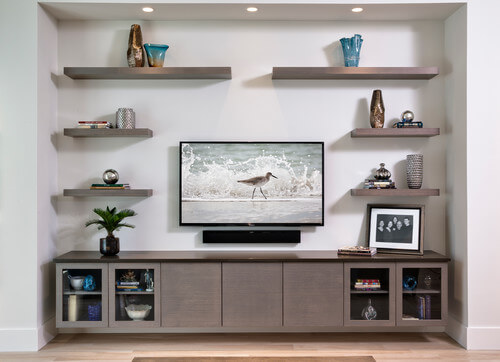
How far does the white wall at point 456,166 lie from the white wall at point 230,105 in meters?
0.09

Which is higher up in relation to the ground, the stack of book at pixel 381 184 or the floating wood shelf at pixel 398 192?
the stack of book at pixel 381 184

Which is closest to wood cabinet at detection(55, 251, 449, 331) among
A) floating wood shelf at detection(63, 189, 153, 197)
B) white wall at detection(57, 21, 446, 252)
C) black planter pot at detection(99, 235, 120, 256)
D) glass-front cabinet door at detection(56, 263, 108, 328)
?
glass-front cabinet door at detection(56, 263, 108, 328)

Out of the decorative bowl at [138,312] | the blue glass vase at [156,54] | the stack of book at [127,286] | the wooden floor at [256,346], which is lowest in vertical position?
the wooden floor at [256,346]

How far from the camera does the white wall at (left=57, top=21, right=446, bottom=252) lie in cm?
374

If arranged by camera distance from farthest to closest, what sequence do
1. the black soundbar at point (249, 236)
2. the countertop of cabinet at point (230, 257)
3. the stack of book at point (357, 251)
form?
the black soundbar at point (249, 236)
the stack of book at point (357, 251)
the countertop of cabinet at point (230, 257)

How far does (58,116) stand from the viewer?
3.74 m

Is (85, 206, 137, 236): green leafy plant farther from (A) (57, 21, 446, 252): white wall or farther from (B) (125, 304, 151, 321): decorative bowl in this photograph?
(B) (125, 304, 151, 321): decorative bowl

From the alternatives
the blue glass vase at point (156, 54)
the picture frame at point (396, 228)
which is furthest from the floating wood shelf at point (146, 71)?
the picture frame at point (396, 228)

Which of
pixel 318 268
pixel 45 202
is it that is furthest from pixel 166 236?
A: pixel 318 268

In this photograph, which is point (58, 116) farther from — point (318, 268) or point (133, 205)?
point (318, 268)

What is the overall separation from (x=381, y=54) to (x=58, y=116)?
2.74 m
